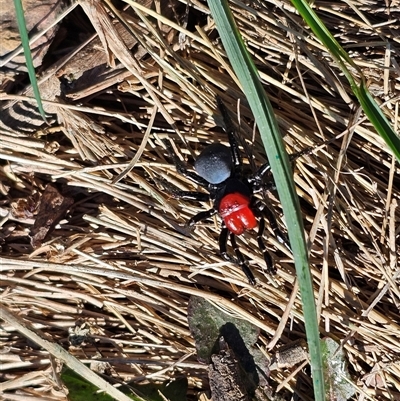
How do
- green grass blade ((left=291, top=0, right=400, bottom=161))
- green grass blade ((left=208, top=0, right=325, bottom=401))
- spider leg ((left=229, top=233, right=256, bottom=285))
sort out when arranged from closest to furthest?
green grass blade ((left=208, top=0, right=325, bottom=401))
green grass blade ((left=291, top=0, right=400, bottom=161))
spider leg ((left=229, top=233, right=256, bottom=285))

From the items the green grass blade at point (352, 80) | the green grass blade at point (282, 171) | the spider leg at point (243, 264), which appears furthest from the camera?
the spider leg at point (243, 264)

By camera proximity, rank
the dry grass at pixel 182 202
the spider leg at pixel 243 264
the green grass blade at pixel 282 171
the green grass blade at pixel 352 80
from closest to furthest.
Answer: the green grass blade at pixel 282 171, the green grass blade at pixel 352 80, the dry grass at pixel 182 202, the spider leg at pixel 243 264

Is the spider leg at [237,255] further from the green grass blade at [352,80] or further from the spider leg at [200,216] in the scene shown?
the green grass blade at [352,80]

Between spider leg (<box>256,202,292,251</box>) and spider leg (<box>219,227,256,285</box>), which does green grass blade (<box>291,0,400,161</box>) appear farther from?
spider leg (<box>219,227,256,285</box>)

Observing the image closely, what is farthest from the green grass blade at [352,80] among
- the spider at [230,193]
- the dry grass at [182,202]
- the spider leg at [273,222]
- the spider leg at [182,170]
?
the spider leg at [182,170]

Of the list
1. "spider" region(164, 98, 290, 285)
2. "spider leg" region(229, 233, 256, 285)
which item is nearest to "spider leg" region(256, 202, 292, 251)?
"spider" region(164, 98, 290, 285)
